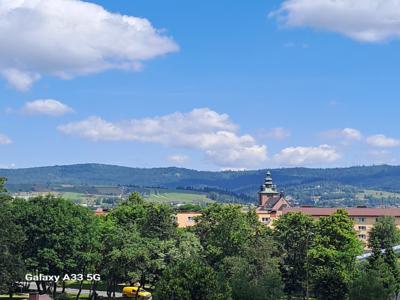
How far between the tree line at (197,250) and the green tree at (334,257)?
0.41 feet

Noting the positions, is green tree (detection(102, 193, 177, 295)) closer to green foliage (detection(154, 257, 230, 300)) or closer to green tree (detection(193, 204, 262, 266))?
green tree (detection(193, 204, 262, 266))

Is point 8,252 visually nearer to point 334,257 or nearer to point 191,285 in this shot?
point 191,285

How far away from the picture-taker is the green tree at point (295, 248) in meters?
98.1

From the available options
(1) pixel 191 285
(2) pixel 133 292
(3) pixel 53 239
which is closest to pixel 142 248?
(3) pixel 53 239

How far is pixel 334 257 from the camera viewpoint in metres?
89.7

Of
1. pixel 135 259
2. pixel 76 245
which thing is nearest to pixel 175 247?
pixel 135 259

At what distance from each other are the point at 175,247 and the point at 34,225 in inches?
679

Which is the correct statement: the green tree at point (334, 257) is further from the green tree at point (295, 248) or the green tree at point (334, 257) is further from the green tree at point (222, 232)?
the green tree at point (222, 232)

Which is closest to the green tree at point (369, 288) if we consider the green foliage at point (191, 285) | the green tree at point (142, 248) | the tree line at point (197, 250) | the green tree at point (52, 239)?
the tree line at point (197, 250)

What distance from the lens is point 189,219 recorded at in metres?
173

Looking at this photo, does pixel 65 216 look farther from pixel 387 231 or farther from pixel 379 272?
pixel 387 231

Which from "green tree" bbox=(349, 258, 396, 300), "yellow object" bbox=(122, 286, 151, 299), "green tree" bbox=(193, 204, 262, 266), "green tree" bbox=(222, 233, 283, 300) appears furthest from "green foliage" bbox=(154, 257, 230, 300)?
"yellow object" bbox=(122, 286, 151, 299)

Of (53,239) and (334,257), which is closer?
(53,239)

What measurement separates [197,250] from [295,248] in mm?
16364
